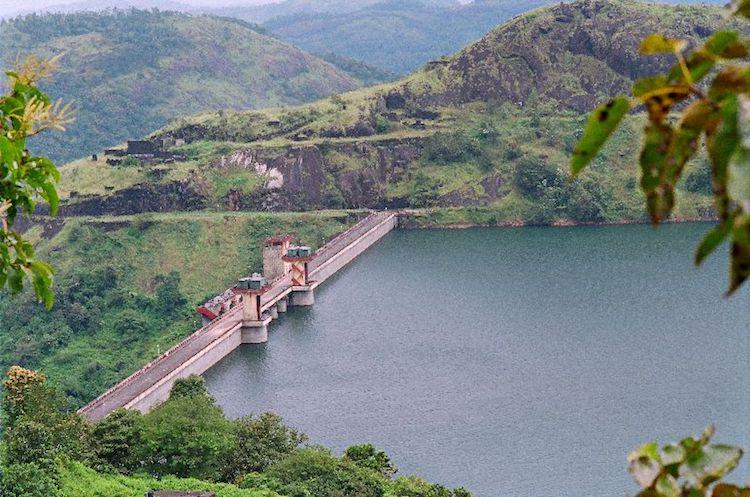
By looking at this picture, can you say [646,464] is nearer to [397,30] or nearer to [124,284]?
[124,284]

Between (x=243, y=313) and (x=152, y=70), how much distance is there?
169 feet

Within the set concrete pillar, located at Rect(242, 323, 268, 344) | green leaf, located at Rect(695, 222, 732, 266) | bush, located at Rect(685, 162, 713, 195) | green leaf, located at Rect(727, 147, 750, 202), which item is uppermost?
green leaf, located at Rect(727, 147, 750, 202)

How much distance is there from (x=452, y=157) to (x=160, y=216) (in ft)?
42.2

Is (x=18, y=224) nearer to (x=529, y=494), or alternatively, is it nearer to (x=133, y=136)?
(x=529, y=494)

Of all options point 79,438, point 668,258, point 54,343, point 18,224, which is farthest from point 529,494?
point 18,224

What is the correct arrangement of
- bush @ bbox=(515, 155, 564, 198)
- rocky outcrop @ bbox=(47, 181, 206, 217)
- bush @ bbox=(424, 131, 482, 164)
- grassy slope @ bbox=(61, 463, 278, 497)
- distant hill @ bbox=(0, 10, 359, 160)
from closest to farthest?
grassy slope @ bbox=(61, 463, 278, 497) < rocky outcrop @ bbox=(47, 181, 206, 217) < bush @ bbox=(515, 155, 564, 198) < bush @ bbox=(424, 131, 482, 164) < distant hill @ bbox=(0, 10, 359, 160)

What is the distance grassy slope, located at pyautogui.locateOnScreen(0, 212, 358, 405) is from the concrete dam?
982mm

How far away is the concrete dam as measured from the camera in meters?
27.3

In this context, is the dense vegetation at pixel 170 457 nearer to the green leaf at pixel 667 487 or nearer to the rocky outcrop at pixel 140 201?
the green leaf at pixel 667 487

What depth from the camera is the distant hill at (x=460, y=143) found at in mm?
45969

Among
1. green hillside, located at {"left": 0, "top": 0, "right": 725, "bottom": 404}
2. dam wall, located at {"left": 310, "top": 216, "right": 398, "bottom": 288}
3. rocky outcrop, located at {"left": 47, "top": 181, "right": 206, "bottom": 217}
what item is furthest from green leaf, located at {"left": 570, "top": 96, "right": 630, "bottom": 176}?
rocky outcrop, located at {"left": 47, "top": 181, "right": 206, "bottom": 217}

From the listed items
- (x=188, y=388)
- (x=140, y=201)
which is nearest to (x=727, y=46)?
(x=188, y=388)

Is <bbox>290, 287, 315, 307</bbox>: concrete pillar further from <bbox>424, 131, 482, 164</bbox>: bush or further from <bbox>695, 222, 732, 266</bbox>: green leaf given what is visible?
<bbox>695, 222, 732, 266</bbox>: green leaf

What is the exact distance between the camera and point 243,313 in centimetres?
3288
